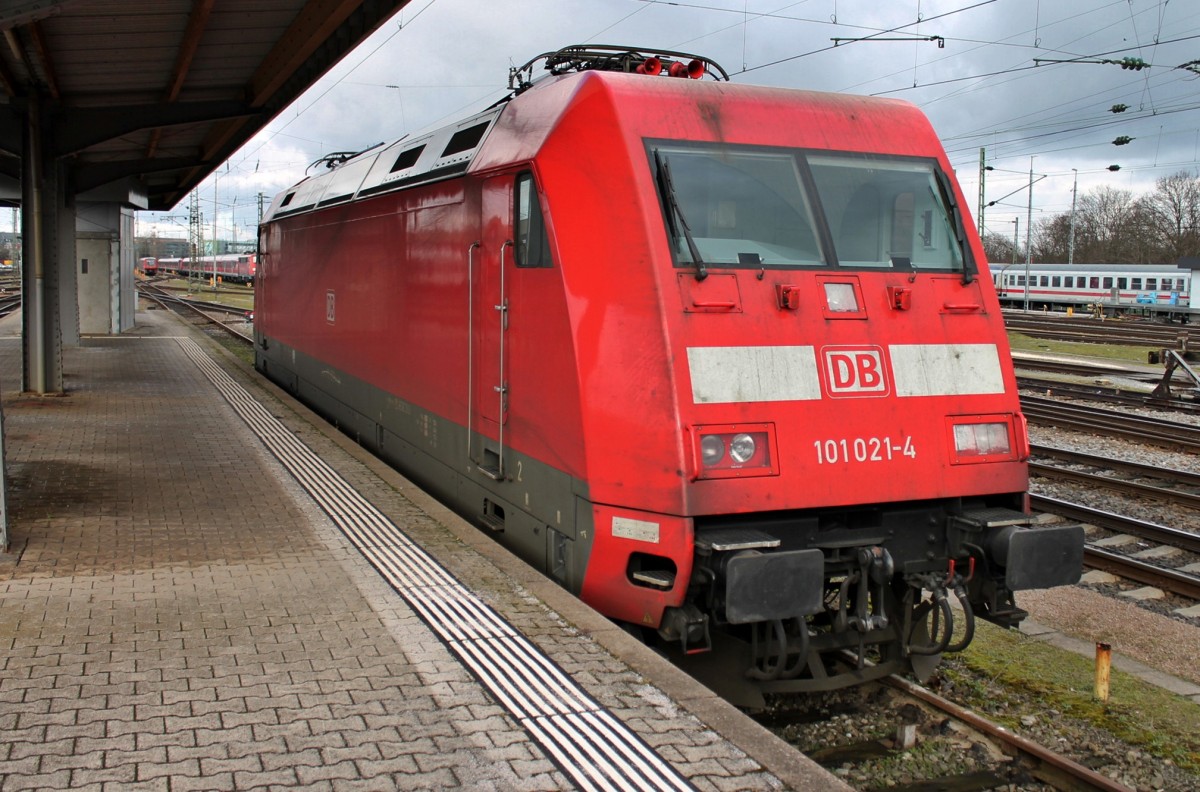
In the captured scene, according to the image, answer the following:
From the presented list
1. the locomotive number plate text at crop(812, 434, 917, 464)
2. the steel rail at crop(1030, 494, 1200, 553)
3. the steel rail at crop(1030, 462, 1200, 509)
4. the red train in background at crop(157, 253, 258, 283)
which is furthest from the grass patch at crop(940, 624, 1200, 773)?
the red train in background at crop(157, 253, 258, 283)

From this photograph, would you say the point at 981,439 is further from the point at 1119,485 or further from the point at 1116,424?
the point at 1116,424

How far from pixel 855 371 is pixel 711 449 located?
97 centimetres

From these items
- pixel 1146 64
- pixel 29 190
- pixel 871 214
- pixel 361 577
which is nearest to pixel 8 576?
pixel 361 577

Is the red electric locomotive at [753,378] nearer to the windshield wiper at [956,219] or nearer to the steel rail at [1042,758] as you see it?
the windshield wiper at [956,219]

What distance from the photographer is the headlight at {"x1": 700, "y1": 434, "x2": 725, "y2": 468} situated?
508 centimetres

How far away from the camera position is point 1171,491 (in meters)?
10.6

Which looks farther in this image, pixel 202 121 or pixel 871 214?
pixel 202 121

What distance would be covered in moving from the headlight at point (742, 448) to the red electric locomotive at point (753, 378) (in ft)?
0.05

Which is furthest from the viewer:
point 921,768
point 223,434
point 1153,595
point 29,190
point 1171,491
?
point 29,190

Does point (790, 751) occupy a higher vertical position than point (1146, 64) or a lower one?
lower

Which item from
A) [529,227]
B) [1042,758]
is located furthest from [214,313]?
[1042,758]

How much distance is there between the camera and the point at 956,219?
240 inches

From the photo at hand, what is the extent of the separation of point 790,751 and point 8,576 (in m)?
4.90

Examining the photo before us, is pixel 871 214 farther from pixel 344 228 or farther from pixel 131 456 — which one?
pixel 131 456
